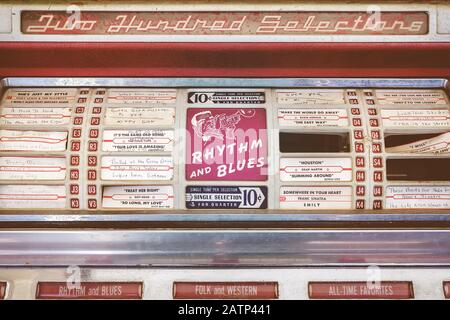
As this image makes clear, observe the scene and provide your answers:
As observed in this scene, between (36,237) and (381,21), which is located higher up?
(381,21)

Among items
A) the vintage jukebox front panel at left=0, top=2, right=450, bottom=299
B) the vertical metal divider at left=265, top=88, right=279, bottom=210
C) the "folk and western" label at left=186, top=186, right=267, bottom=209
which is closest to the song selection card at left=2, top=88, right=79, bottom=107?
the vintage jukebox front panel at left=0, top=2, right=450, bottom=299

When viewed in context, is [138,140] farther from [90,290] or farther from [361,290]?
[361,290]

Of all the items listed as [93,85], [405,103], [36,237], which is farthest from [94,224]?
[405,103]

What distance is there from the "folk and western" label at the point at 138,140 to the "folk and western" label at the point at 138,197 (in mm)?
195

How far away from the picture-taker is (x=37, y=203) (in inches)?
80.3

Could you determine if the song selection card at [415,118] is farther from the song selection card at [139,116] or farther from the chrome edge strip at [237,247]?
the song selection card at [139,116]

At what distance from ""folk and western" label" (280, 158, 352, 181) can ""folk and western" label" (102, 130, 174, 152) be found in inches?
23.3

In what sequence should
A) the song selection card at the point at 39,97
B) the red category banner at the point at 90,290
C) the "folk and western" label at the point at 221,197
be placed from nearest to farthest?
the red category banner at the point at 90,290 → the "folk and western" label at the point at 221,197 → the song selection card at the point at 39,97

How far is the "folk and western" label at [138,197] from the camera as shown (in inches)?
79.8

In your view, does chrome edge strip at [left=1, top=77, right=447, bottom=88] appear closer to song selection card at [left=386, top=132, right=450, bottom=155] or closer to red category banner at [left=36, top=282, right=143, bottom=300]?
song selection card at [left=386, top=132, right=450, bottom=155]

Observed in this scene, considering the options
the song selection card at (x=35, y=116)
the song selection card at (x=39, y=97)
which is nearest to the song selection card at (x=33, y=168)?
the song selection card at (x=35, y=116)
